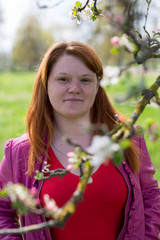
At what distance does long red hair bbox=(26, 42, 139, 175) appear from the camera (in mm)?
2045

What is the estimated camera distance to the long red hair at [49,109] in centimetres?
204

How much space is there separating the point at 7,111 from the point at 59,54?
6.51 metres

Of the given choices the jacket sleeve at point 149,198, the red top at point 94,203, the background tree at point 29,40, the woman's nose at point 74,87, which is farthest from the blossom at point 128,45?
the background tree at point 29,40

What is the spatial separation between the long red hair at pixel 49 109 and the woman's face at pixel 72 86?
68 millimetres

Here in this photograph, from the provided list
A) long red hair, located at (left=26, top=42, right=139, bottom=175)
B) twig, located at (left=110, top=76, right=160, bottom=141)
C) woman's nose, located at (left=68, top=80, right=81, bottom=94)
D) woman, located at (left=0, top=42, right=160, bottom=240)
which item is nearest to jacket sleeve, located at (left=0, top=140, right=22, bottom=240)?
woman, located at (left=0, top=42, right=160, bottom=240)

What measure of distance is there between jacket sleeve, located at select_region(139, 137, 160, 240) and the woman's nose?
2.16 feet

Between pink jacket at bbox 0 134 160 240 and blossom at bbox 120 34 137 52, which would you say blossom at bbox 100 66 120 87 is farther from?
pink jacket at bbox 0 134 160 240

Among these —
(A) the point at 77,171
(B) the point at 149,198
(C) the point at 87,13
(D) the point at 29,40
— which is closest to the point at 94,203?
(A) the point at 77,171

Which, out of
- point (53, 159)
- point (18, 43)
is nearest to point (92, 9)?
point (53, 159)

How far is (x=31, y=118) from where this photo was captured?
2279 millimetres

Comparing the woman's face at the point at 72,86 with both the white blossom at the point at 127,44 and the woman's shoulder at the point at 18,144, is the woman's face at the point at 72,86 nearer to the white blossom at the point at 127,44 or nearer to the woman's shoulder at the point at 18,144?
the woman's shoulder at the point at 18,144

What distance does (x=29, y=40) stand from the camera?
3578 centimetres

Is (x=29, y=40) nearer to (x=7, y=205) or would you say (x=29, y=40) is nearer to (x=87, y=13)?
(x=7, y=205)

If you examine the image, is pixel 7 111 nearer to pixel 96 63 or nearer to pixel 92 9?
pixel 96 63
